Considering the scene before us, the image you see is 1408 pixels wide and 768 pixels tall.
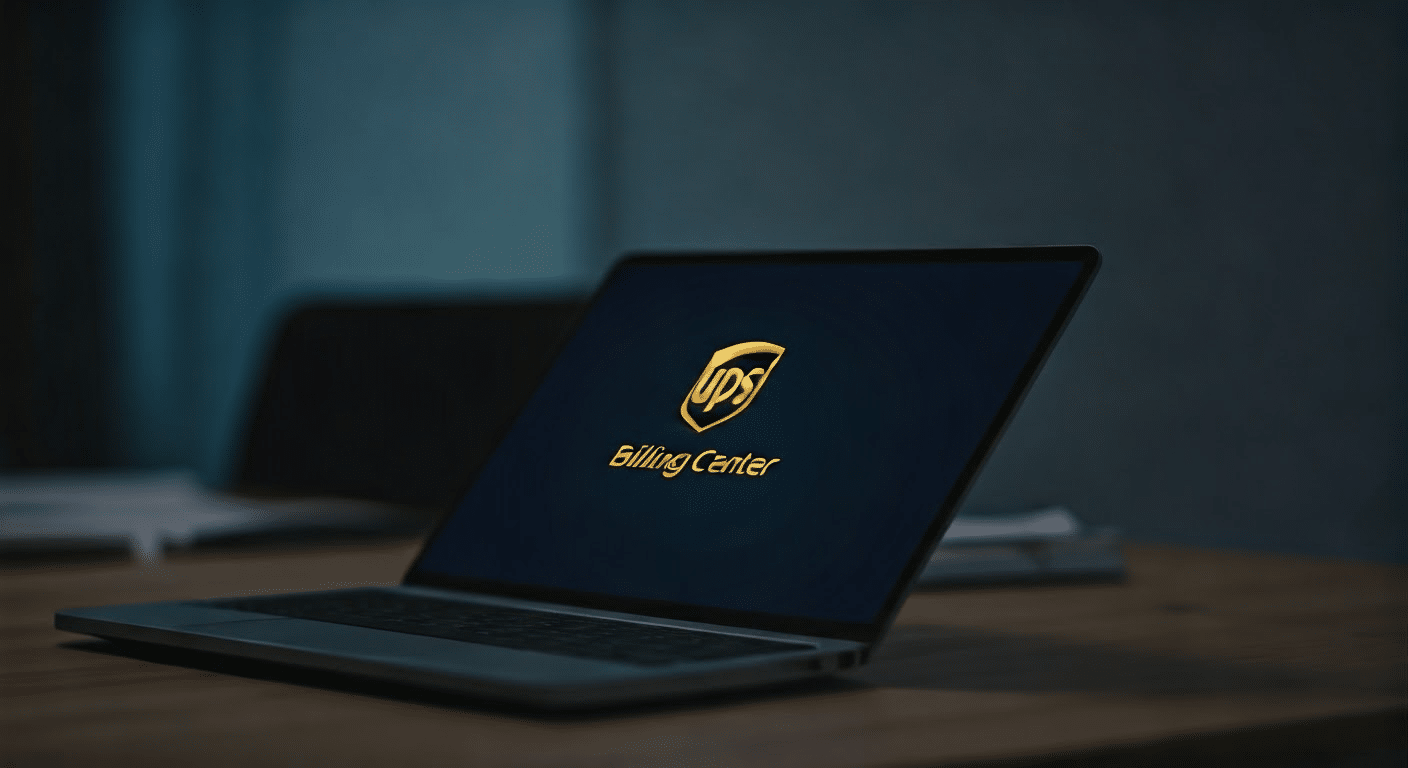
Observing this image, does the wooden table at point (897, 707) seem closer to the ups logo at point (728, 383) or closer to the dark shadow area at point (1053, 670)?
the dark shadow area at point (1053, 670)

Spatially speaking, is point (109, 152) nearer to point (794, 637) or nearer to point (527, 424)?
point (527, 424)

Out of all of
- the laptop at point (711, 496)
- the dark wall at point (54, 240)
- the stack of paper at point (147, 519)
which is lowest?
the laptop at point (711, 496)

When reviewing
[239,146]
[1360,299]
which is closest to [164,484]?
[1360,299]

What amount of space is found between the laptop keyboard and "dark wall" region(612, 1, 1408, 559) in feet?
3.84

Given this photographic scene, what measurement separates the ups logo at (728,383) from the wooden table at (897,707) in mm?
127

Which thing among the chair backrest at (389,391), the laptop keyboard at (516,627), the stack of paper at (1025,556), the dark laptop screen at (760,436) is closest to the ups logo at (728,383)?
the dark laptop screen at (760,436)

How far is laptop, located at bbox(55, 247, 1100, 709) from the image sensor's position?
1.98ft

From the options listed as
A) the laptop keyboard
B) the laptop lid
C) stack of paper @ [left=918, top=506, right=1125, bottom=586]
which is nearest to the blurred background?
stack of paper @ [left=918, top=506, right=1125, bottom=586]

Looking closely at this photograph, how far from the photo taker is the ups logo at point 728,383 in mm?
744

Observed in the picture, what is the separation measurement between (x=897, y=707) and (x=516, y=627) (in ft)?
0.57

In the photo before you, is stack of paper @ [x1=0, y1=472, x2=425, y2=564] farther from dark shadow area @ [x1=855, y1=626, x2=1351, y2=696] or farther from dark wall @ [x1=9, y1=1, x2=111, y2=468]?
dark wall @ [x1=9, y1=1, x2=111, y2=468]

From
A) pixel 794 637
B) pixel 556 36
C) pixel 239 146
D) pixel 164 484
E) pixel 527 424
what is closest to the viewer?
pixel 794 637

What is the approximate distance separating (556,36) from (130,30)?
4.25 feet

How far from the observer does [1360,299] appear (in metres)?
1.62
